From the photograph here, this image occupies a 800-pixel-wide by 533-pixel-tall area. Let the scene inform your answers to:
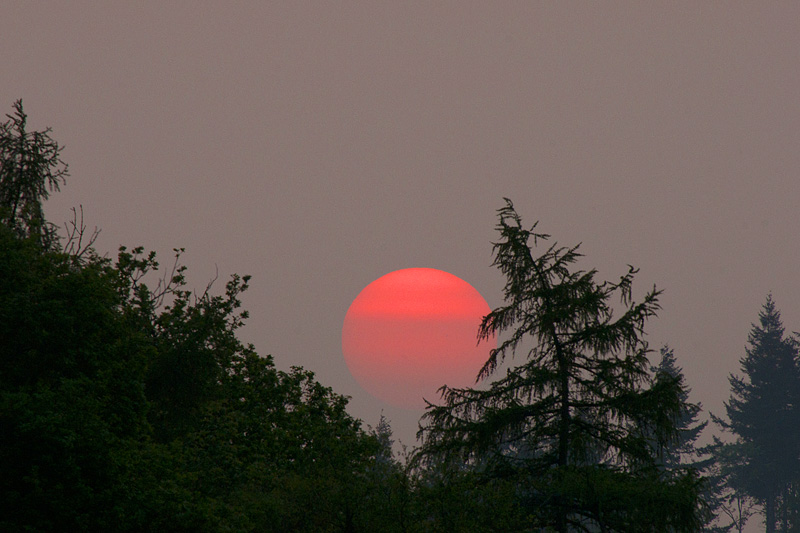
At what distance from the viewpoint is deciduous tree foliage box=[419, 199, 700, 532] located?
19.2 meters


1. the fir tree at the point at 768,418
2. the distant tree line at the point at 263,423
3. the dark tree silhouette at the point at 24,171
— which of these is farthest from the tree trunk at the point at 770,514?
the dark tree silhouette at the point at 24,171

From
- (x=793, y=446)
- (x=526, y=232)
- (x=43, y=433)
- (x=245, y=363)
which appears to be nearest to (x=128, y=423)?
(x=43, y=433)

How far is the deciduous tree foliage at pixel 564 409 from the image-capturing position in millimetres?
19156

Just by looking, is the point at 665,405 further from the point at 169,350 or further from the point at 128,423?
the point at 169,350

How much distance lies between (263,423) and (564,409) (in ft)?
27.9

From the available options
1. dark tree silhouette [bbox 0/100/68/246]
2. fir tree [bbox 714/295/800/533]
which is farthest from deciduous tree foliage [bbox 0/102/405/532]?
fir tree [bbox 714/295/800/533]

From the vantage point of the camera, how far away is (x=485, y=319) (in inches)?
873

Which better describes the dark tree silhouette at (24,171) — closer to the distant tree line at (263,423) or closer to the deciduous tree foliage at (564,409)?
the distant tree line at (263,423)

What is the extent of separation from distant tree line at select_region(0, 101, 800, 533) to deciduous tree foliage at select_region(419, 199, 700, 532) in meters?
0.06

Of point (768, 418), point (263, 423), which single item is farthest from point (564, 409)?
point (768, 418)

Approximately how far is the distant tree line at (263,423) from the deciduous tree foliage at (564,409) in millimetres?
56

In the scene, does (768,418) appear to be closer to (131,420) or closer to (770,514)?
(770,514)

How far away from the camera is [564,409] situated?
67.6 feet

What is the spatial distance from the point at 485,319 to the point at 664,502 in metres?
6.95
